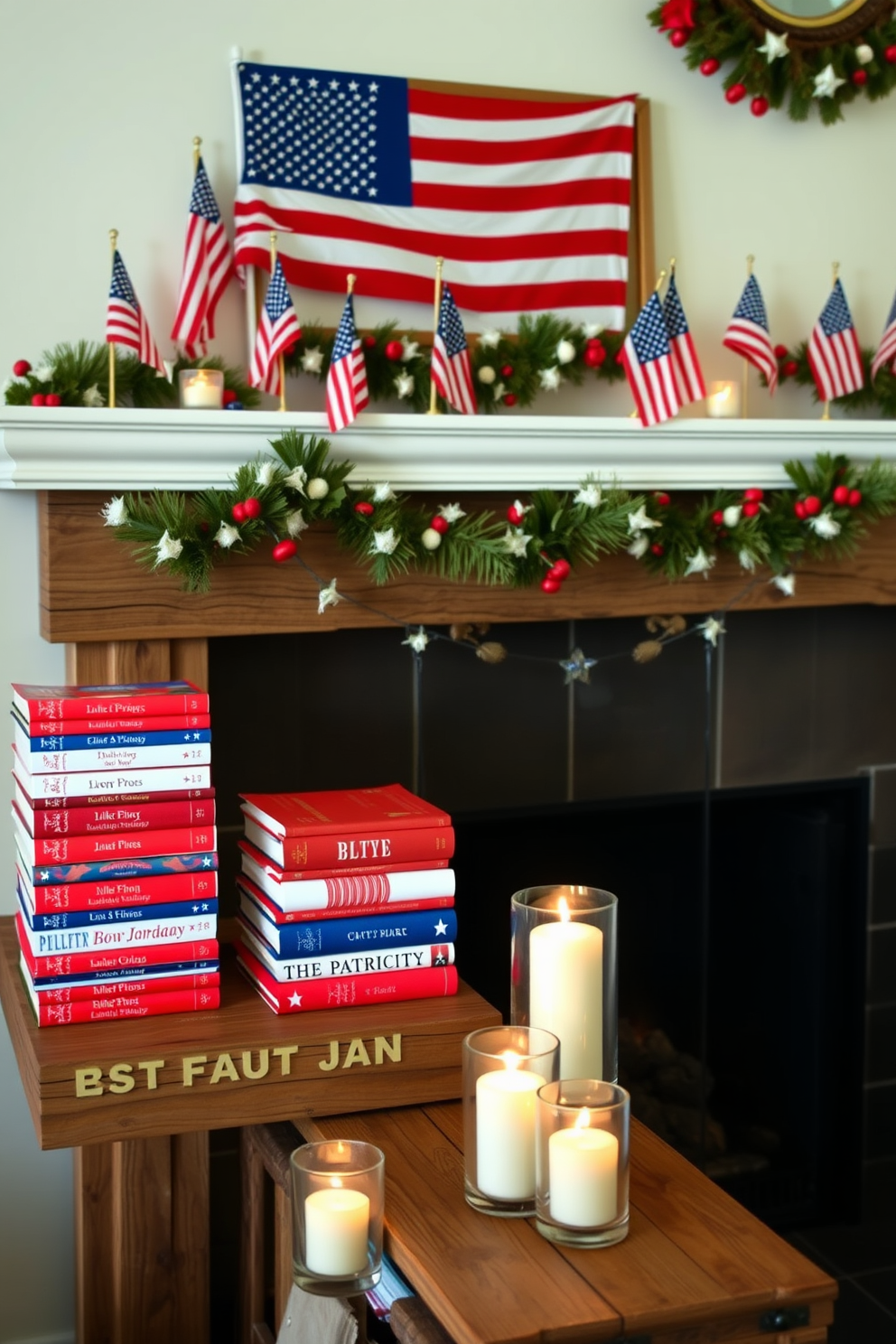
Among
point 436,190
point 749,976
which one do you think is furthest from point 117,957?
point 749,976

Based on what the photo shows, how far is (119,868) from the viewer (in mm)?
1572

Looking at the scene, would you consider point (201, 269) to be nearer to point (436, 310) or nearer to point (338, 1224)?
point (436, 310)

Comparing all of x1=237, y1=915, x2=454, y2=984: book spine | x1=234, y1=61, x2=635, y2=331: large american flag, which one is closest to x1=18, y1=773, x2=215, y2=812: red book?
x1=237, y1=915, x2=454, y2=984: book spine

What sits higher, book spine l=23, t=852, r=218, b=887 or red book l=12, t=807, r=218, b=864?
red book l=12, t=807, r=218, b=864

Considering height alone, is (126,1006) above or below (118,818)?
below

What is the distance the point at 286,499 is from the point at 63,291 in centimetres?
43

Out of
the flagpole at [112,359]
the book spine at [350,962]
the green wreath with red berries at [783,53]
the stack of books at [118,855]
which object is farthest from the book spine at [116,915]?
the green wreath with red berries at [783,53]

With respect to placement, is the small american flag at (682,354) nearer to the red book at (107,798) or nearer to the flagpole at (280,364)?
the flagpole at (280,364)

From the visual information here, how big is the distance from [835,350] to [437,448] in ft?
2.44

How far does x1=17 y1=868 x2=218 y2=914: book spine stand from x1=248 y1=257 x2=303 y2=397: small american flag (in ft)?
2.34

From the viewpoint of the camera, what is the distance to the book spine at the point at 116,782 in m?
1.55

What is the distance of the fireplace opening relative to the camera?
8.15 feet

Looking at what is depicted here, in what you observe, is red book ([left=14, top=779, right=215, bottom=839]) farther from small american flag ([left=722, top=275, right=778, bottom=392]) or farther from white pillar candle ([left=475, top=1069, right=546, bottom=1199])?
small american flag ([left=722, top=275, right=778, bottom=392])

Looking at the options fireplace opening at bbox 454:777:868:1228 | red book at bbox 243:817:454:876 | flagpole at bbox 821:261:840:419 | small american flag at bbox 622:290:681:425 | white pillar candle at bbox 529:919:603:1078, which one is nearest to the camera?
white pillar candle at bbox 529:919:603:1078
